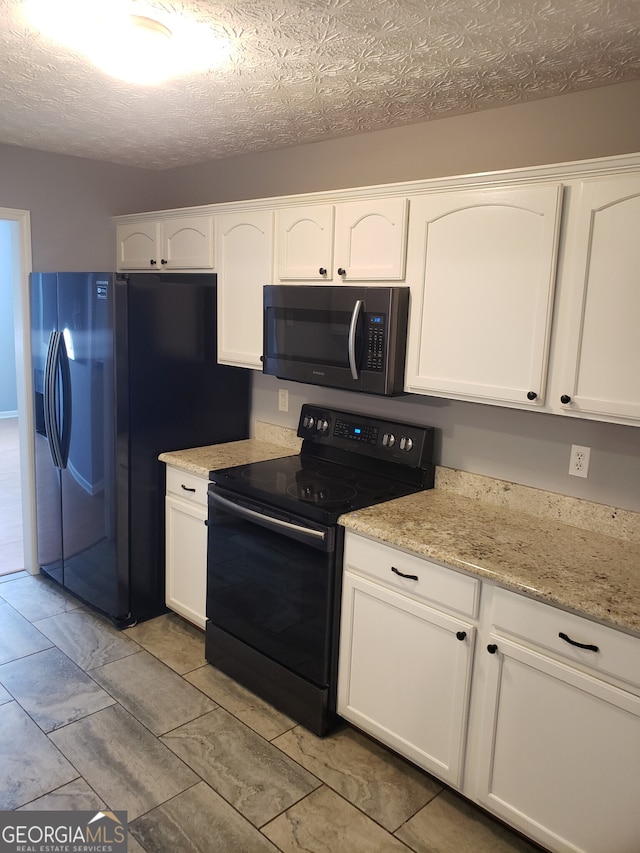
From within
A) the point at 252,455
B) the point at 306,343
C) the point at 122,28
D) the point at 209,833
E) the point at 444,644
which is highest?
the point at 122,28

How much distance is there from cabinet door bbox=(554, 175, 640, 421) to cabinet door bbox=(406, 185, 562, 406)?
9 centimetres

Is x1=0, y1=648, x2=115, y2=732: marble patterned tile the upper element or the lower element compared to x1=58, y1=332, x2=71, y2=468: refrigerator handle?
lower

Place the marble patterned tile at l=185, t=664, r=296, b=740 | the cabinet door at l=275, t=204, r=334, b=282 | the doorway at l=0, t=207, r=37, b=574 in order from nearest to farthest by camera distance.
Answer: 1. the marble patterned tile at l=185, t=664, r=296, b=740
2. the cabinet door at l=275, t=204, r=334, b=282
3. the doorway at l=0, t=207, r=37, b=574

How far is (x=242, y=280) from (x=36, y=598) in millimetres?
2067

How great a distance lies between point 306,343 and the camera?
9.24ft

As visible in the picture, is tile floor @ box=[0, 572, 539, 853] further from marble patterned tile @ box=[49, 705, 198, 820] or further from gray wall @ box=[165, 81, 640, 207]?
gray wall @ box=[165, 81, 640, 207]

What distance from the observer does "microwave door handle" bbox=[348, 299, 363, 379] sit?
2.54 metres

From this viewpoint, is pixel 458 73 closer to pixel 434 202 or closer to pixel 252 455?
pixel 434 202

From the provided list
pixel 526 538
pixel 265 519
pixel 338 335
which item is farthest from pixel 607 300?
pixel 265 519

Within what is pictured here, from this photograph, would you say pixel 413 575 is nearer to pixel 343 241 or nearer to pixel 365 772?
pixel 365 772

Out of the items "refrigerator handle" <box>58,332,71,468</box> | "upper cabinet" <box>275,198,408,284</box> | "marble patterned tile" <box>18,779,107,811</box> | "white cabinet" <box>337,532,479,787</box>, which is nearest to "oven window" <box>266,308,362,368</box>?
"upper cabinet" <box>275,198,408,284</box>

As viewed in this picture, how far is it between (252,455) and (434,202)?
5.04ft

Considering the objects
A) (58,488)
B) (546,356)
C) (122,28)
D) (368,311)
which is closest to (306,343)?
(368,311)

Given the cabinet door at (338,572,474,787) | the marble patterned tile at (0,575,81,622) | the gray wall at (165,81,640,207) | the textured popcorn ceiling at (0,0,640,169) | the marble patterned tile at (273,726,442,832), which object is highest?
the textured popcorn ceiling at (0,0,640,169)
